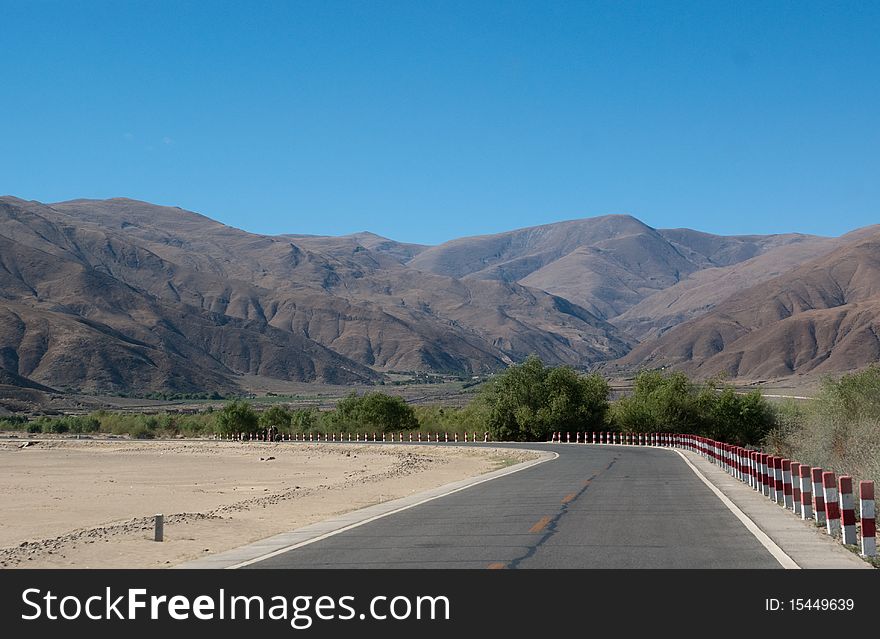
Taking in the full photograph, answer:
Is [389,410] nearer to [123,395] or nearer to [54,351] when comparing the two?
[123,395]

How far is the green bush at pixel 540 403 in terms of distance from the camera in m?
78.3

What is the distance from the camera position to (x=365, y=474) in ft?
138

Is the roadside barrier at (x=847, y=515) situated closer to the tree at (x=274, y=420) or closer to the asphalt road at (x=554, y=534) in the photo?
the asphalt road at (x=554, y=534)

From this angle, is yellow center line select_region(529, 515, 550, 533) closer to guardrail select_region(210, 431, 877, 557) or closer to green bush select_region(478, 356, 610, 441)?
guardrail select_region(210, 431, 877, 557)

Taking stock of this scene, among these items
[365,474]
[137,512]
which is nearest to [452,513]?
[137,512]

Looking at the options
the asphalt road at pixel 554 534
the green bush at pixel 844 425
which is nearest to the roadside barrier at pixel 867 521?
the asphalt road at pixel 554 534

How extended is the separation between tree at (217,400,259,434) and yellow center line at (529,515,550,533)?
252 ft

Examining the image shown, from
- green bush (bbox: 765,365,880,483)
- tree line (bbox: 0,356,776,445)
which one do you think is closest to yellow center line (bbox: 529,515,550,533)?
green bush (bbox: 765,365,880,483)

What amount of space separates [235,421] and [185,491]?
57.4 meters

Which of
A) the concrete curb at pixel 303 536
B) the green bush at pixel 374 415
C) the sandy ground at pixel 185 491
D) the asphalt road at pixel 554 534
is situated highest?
the green bush at pixel 374 415

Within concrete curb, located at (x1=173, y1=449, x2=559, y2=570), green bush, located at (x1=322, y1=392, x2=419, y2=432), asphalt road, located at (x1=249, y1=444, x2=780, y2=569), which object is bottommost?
concrete curb, located at (x1=173, y1=449, x2=559, y2=570)

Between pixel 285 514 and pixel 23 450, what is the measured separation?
186 ft

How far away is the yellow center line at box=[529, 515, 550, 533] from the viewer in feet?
55.0

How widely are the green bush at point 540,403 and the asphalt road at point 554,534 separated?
5134cm
